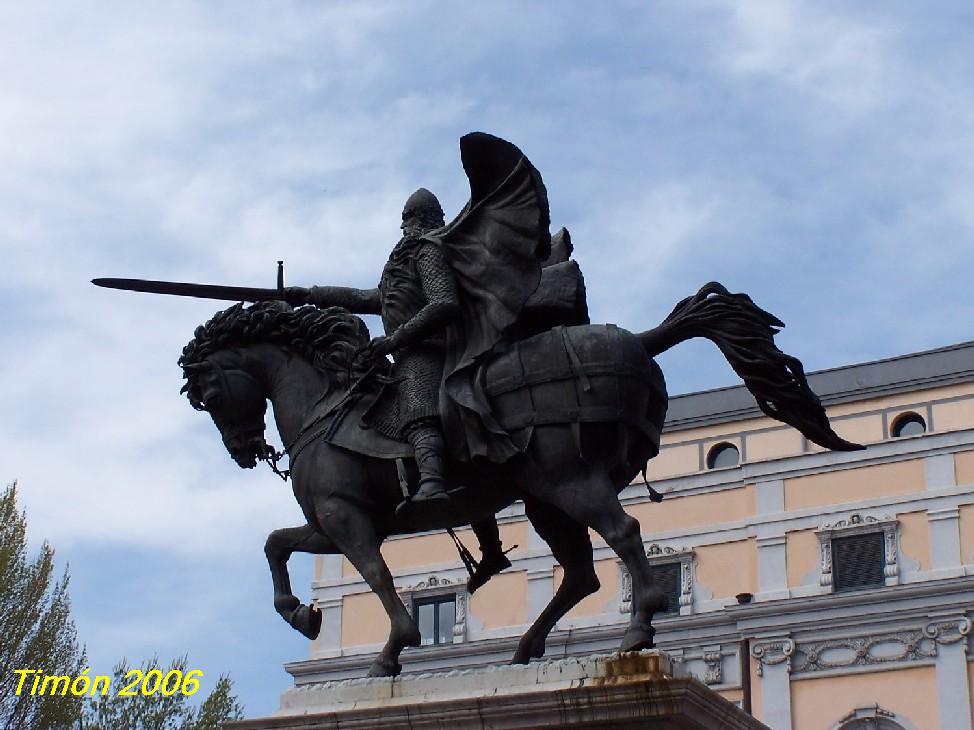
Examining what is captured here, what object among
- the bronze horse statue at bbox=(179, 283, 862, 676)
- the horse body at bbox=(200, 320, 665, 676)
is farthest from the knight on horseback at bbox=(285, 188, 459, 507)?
the horse body at bbox=(200, 320, 665, 676)

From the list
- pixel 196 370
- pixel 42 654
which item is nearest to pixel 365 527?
pixel 196 370

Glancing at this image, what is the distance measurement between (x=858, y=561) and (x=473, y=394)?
101 feet

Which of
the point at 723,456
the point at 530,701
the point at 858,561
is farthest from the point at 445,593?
the point at 530,701

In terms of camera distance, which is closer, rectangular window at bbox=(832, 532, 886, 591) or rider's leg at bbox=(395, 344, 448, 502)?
rider's leg at bbox=(395, 344, 448, 502)

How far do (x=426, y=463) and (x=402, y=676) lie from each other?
1299mm

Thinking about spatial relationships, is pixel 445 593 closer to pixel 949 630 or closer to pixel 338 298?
pixel 949 630

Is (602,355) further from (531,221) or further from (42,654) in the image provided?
(42,654)

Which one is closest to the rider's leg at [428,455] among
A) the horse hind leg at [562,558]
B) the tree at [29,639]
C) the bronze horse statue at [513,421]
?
the bronze horse statue at [513,421]

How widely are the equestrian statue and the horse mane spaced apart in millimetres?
13

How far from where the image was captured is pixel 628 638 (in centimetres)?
1035

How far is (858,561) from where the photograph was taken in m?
40.4

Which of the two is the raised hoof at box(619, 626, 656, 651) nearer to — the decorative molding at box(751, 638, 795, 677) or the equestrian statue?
the equestrian statue

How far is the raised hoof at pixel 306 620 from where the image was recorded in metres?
11.6

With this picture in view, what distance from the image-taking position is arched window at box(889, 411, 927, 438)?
41219 millimetres
